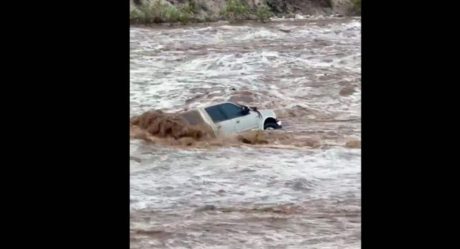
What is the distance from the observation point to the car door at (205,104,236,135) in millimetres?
4168

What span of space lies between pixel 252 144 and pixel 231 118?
0.21 m

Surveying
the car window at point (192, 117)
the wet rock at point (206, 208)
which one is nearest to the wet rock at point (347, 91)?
the car window at point (192, 117)

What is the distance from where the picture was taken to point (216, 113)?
4.32 m

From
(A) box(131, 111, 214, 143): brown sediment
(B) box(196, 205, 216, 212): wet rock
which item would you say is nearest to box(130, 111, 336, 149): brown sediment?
Answer: (A) box(131, 111, 214, 143): brown sediment

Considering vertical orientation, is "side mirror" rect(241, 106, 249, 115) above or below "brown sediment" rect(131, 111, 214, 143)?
above

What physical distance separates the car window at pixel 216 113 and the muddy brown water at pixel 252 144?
15 cm

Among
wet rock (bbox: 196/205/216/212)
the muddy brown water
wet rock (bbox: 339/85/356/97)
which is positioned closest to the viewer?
the muddy brown water

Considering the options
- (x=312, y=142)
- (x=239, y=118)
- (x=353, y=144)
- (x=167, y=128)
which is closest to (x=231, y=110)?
(x=239, y=118)

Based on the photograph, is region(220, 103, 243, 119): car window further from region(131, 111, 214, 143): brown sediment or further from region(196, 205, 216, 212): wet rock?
region(196, 205, 216, 212): wet rock
